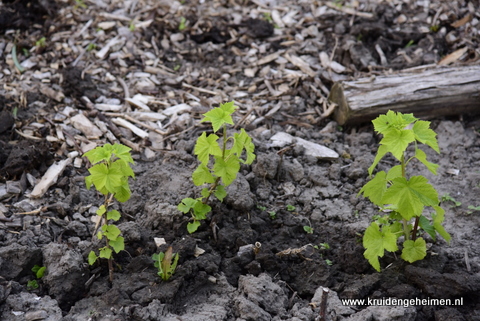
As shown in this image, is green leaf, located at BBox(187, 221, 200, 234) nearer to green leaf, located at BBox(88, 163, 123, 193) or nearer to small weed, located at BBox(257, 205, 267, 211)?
small weed, located at BBox(257, 205, 267, 211)

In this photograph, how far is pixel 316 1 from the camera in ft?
20.1

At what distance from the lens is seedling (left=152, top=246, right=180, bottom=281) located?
3.03 meters

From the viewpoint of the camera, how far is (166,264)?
3029mm

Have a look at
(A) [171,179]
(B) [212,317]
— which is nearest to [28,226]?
(A) [171,179]

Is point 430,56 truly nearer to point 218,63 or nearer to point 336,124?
point 336,124

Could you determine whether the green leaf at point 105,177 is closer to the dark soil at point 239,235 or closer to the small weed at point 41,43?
the dark soil at point 239,235

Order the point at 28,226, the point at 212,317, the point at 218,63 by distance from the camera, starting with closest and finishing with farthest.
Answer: the point at 212,317
the point at 28,226
the point at 218,63

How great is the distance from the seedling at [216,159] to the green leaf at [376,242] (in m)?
0.93

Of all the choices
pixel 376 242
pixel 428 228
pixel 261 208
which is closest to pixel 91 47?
pixel 261 208

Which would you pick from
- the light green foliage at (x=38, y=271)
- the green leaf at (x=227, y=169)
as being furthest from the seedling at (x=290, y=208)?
the light green foliage at (x=38, y=271)

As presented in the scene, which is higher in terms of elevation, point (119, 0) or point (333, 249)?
point (119, 0)

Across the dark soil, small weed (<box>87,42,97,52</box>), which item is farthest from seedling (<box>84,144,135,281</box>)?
small weed (<box>87,42,97,52</box>)

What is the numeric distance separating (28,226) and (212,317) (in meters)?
1.50

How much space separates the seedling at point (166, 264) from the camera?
303 cm
